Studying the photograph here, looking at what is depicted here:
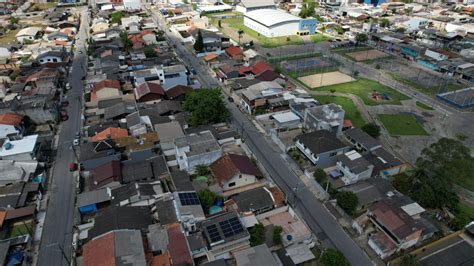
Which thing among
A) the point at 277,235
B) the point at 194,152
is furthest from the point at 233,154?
the point at 277,235

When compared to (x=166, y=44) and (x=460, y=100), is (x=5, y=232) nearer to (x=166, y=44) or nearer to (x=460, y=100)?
(x=166, y=44)

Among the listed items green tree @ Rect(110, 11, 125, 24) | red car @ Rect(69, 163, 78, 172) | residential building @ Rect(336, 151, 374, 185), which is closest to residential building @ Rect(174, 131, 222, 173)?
red car @ Rect(69, 163, 78, 172)

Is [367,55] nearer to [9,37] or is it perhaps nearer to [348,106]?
[348,106]

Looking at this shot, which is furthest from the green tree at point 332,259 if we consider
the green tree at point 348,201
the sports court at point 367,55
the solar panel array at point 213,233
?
the sports court at point 367,55

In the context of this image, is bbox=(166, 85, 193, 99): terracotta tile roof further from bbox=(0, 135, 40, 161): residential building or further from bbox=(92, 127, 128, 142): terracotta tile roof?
bbox=(0, 135, 40, 161): residential building

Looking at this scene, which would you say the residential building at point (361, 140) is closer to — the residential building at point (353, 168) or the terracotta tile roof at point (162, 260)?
the residential building at point (353, 168)
